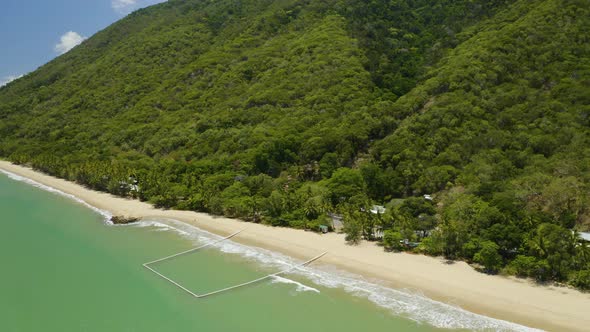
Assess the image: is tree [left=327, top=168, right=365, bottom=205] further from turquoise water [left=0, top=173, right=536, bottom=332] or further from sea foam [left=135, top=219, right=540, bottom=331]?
turquoise water [left=0, top=173, right=536, bottom=332]

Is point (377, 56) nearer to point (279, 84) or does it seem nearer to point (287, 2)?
point (279, 84)

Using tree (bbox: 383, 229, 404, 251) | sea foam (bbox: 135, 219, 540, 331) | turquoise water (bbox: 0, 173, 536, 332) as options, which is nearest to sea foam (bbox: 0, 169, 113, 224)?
turquoise water (bbox: 0, 173, 536, 332)

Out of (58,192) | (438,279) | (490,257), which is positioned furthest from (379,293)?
(58,192)

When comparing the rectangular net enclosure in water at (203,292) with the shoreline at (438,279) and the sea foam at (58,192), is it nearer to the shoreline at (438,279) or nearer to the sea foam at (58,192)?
the shoreline at (438,279)

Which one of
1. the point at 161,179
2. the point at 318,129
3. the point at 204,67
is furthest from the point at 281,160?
the point at 204,67

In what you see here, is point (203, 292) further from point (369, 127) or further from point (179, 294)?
point (369, 127)
